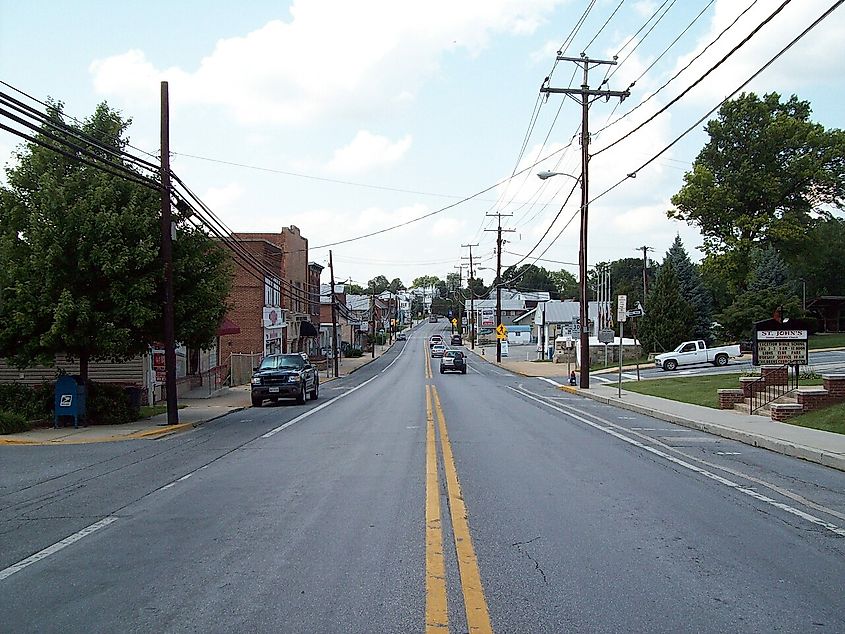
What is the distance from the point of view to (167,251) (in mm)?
19984

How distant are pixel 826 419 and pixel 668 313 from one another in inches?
1561

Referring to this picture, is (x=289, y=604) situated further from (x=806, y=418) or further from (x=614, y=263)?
(x=614, y=263)

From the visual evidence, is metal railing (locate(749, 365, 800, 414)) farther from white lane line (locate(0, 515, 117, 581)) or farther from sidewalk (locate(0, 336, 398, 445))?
white lane line (locate(0, 515, 117, 581))

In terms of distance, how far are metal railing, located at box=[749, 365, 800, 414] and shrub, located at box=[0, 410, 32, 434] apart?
17.7 meters


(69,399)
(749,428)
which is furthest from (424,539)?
(69,399)

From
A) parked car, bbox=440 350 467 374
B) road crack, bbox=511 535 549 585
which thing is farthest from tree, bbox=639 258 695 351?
road crack, bbox=511 535 549 585

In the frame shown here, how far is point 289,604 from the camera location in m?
5.82

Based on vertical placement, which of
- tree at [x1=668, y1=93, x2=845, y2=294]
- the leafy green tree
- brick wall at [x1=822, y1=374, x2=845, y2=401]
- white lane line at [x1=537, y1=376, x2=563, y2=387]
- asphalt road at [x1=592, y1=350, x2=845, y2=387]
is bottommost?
white lane line at [x1=537, y1=376, x2=563, y2=387]

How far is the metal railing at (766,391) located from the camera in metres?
20.2

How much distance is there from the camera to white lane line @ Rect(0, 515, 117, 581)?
7.04 m

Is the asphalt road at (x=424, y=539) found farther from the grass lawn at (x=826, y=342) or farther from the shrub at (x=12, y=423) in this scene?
the grass lawn at (x=826, y=342)

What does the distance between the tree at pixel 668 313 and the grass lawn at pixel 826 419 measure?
37900 millimetres

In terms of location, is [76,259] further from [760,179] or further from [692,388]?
[760,179]

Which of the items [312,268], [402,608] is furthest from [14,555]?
[312,268]
